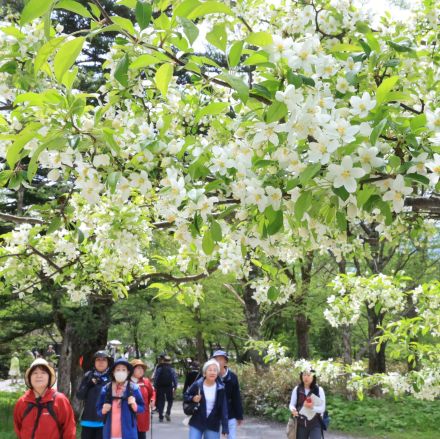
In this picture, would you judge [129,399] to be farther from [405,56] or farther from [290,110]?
[290,110]

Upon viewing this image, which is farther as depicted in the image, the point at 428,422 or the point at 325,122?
the point at 428,422

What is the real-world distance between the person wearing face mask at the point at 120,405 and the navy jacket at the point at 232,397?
1.50 m

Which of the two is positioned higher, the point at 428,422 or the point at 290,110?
the point at 290,110

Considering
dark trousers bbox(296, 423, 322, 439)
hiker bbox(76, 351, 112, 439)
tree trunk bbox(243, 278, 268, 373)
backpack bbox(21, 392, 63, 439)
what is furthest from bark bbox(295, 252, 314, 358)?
backpack bbox(21, 392, 63, 439)

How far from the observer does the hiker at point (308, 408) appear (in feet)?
22.8

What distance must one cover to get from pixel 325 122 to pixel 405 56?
5.41 ft

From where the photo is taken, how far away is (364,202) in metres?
2.00

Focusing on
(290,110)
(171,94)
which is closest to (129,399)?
(171,94)

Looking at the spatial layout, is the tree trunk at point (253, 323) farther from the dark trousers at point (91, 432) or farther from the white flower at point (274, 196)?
the white flower at point (274, 196)

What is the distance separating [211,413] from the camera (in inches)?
252

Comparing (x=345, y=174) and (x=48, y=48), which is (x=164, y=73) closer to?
(x=48, y=48)

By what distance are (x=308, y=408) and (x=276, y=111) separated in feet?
19.0

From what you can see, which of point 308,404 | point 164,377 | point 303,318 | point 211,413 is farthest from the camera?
point 303,318

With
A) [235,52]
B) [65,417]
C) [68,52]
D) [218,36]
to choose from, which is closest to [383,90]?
[235,52]
